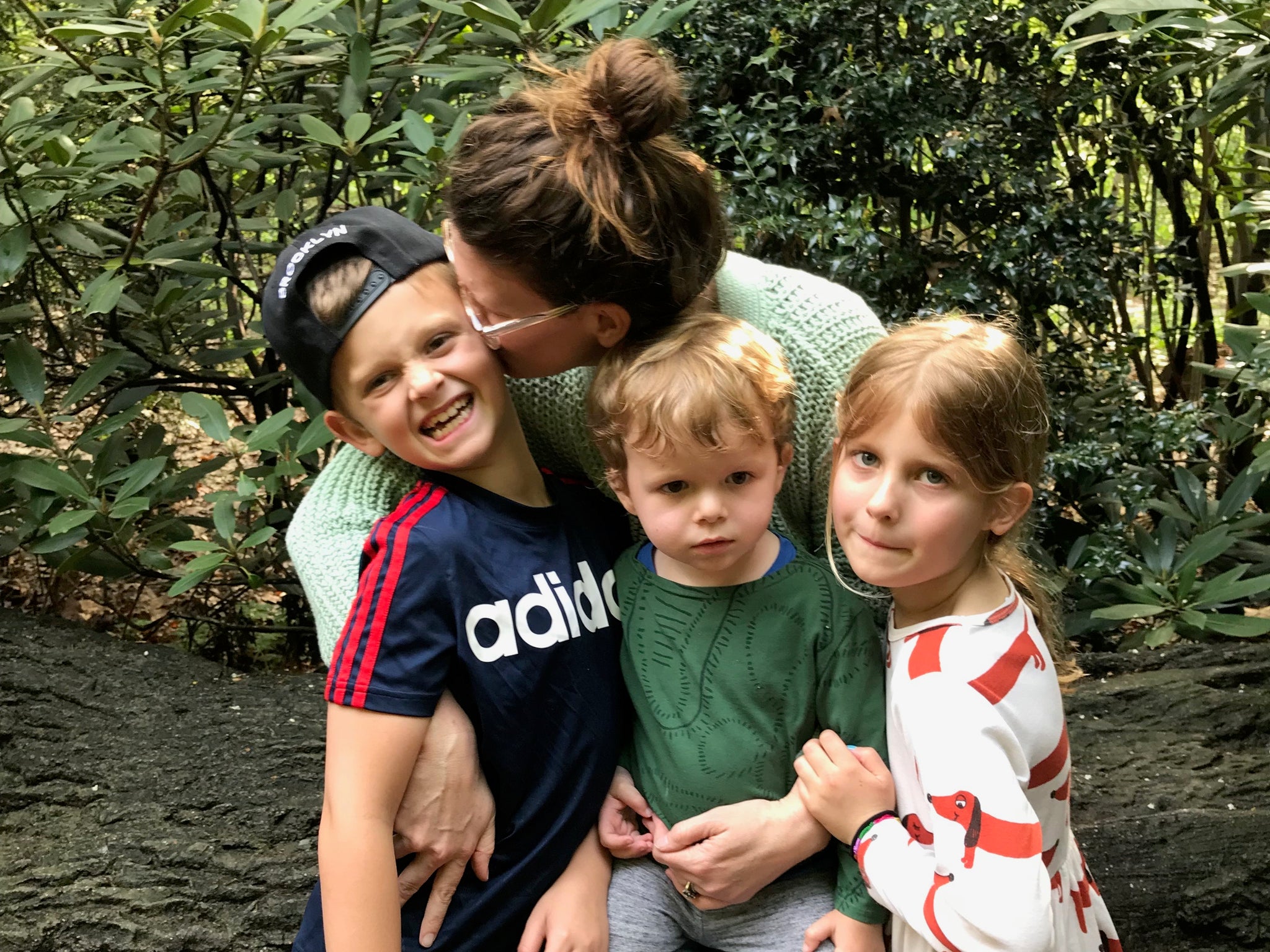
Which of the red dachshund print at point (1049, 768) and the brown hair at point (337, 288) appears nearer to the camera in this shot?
the red dachshund print at point (1049, 768)

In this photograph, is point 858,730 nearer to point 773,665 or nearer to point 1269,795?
point 773,665

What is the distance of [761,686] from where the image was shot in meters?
1.58

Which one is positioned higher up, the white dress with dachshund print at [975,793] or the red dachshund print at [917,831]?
the white dress with dachshund print at [975,793]

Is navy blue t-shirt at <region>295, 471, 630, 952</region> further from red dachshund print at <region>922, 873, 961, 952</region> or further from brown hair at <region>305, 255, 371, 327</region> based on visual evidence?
red dachshund print at <region>922, 873, 961, 952</region>

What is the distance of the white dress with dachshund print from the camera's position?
128 cm

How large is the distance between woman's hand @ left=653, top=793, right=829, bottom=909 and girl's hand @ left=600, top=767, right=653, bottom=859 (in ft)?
0.29

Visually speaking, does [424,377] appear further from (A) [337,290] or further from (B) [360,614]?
(B) [360,614]

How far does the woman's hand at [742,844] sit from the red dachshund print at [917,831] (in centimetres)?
13

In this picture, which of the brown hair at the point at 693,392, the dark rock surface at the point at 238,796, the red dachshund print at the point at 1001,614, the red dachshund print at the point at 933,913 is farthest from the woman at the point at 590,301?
the dark rock surface at the point at 238,796

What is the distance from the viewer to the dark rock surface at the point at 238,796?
2.18 m

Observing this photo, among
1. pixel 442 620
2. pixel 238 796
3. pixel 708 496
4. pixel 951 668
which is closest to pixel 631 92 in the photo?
pixel 708 496

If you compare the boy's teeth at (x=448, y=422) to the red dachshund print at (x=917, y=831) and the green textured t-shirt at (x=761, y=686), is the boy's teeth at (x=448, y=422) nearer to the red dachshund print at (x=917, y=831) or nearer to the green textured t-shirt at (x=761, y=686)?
the green textured t-shirt at (x=761, y=686)

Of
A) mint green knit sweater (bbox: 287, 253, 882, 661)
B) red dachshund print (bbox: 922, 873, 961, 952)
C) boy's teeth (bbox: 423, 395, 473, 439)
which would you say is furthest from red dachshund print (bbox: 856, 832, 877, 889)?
boy's teeth (bbox: 423, 395, 473, 439)

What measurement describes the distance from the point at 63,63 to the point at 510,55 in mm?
1021
